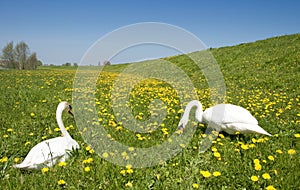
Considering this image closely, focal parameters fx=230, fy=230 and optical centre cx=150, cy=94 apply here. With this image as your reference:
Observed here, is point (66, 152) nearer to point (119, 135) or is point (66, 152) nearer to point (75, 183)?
point (75, 183)

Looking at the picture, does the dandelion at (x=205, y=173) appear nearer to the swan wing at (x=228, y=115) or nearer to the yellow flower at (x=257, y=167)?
the yellow flower at (x=257, y=167)

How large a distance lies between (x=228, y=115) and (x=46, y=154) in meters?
3.10

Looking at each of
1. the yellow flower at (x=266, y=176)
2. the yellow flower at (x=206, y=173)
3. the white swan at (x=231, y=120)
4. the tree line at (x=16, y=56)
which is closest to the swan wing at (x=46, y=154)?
the yellow flower at (x=206, y=173)

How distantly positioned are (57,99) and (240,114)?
564 centimetres

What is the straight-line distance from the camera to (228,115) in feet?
13.9

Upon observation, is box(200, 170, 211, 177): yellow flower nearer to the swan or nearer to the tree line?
the swan

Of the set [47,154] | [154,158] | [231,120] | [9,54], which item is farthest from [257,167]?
[9,54]

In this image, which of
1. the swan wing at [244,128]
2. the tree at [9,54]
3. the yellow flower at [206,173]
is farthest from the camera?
the tree at [9,54]

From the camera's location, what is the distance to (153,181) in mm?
2922

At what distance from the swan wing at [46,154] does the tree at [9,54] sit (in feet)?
160

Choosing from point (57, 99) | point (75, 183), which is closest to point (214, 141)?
Result: point (75, 183)

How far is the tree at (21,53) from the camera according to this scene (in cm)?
4594

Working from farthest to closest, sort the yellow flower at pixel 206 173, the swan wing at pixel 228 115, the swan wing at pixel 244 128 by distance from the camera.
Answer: the swan wing at pixel 228 115
the swan wing at pixel 244 128
the yellow flower at pixel 206 173

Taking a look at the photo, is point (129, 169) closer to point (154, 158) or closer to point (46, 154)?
point (154, 158)
